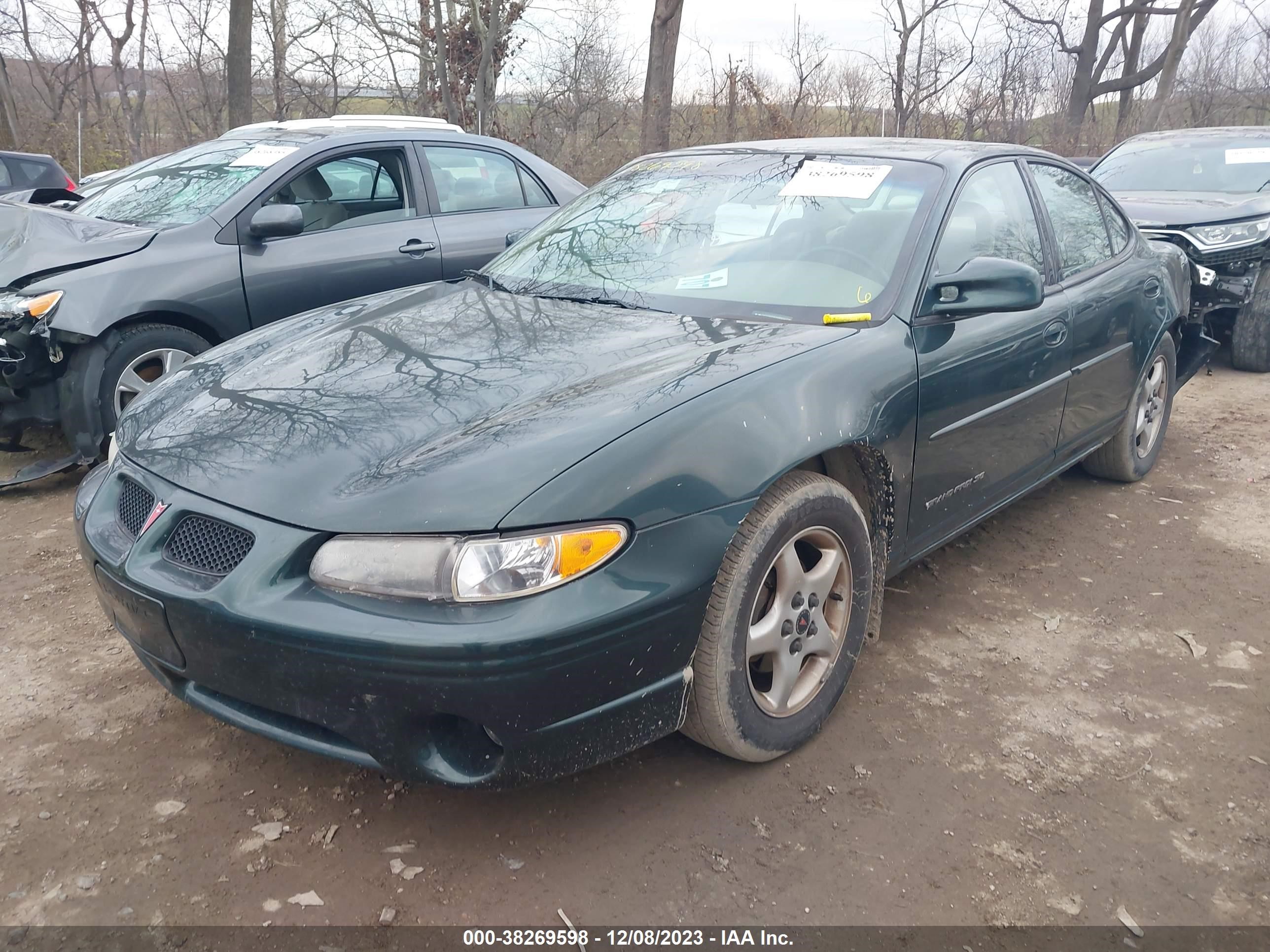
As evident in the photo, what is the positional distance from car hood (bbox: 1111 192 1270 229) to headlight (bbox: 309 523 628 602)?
5859mm

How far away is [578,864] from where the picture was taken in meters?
2.13

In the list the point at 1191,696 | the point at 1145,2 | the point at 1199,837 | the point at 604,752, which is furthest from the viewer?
the point at 1145,2

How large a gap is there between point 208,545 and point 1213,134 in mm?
8580

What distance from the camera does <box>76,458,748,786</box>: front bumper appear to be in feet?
6.07

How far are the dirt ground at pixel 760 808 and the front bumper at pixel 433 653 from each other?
0.93 feet

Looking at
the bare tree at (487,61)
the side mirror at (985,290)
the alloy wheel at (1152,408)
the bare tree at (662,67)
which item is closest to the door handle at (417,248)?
the side mirror at (985,290)

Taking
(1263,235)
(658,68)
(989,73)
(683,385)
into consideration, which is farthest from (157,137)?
(683,385)

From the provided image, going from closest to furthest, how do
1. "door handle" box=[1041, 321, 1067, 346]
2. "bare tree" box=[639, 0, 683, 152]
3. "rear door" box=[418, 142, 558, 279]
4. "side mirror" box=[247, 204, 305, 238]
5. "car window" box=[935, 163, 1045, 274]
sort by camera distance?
1. "car window" box=[935, 163, 1045, 274]
2. "door handle" box=[1041, 321, 1067, 346]
3. "side mirror" box=[247, 204, 305, 238]
4. "rear door" box=[418, 142, 558, 279]
5. "bare tree" box=[639, 0, 683, 152]

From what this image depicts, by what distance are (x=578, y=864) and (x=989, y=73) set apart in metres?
21.7

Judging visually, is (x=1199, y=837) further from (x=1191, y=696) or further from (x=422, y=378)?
(x=422, y=378)

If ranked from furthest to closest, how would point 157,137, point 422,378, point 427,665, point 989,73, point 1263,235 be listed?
point 157,137 < point 989,73 < point 1263,235 < point 422,378 < point 427,665

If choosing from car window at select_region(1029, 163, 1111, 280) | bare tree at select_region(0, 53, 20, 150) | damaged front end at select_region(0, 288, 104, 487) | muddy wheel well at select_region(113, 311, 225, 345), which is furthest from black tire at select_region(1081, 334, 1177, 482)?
bare tree at select_region(0, 53, 20, 150)

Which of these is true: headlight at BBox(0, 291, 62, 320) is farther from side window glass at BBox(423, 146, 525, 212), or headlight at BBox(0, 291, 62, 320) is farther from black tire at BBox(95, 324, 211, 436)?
side window glass at BBox(423, 146, 525, 212)

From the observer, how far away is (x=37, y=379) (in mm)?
4125
